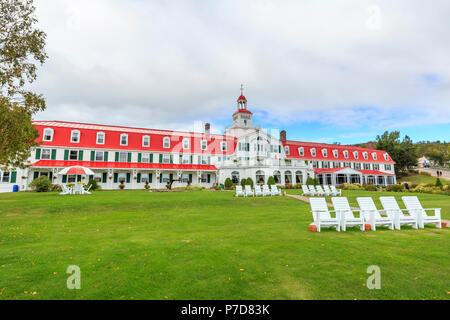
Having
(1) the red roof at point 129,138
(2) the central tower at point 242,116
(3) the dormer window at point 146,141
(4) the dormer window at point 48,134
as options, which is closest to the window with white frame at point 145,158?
(1) the red roof at point 129,138

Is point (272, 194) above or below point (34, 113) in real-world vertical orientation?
below

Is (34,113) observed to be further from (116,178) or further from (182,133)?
(182,133)

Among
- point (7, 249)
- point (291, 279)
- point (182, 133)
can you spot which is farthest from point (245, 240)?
point (182, 133)

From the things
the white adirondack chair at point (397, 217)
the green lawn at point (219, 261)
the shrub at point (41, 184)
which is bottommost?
the green lawn at point (219, 261)

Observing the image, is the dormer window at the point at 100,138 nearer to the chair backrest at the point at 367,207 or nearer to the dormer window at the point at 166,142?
the dormer window at the point at 166,142

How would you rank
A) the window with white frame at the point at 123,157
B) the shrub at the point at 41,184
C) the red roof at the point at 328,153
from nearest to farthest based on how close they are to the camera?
the shrub at the point at 41,184 → the window with white frame at the point at 123,157 → the red roof at the point at 328,153

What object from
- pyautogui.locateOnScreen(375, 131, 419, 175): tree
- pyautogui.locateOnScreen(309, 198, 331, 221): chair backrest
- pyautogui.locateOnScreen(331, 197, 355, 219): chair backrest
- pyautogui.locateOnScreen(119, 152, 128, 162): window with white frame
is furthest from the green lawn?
pyautogui.locateOnScreen(375, 131, 419, 175): tree

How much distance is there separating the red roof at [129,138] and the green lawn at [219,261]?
27.3 m

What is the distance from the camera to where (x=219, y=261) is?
549cm

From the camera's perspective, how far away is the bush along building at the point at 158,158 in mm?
32250

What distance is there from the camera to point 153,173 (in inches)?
1457

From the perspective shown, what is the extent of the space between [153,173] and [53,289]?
33661 millimetres

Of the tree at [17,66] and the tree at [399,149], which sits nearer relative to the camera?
the tree at [17,66]

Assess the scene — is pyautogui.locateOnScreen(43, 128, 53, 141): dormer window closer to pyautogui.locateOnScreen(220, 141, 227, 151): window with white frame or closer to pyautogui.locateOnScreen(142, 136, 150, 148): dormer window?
pyautogui.locateOnScreen(142, 136, 150, 148): dormer window
